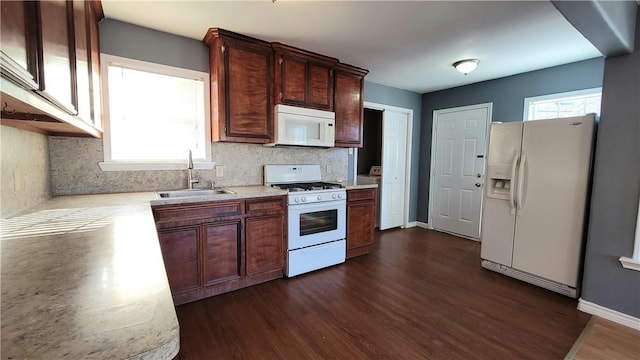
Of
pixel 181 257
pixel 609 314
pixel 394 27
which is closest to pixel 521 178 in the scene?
pixel 609 314

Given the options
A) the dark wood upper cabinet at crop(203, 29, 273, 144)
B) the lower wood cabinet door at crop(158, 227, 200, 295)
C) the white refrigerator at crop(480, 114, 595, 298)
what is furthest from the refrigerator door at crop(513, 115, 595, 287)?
the lower wood cabinet door at crop(158, 227, 200, 295)

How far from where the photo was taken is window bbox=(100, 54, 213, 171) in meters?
2.37

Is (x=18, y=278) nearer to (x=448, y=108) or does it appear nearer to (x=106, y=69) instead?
(x=106, y=69)

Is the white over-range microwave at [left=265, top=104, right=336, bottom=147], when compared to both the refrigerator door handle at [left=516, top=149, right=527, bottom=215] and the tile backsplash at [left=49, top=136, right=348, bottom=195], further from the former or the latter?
the refrigerator door handle at [left=516, top=149, right=527, bottom=215]

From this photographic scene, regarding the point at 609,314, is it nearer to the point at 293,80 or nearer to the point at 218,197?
the point at 218,197

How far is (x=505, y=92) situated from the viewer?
3.78 meters

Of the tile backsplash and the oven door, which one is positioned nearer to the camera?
the tile backsplash

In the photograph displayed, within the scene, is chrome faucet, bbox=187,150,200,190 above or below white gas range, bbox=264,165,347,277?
above

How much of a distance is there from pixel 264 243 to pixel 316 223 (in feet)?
2.00

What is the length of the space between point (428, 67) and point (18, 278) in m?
3.87

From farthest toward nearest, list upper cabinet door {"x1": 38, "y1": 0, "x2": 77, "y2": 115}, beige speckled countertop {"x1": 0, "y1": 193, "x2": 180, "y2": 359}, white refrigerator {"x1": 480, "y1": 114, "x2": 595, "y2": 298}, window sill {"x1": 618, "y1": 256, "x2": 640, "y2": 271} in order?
1. white refrigerator {"x1": 480, "y1": 114, "x2": 595, "y2": 298}
2. window sill {"x1": 618, "y1": 256, "x2": 640, "y2": 271}
3. upper cabinet door {"x1": 38, "y1": 0, "x2": 77, "y2": 115}
4. beige speckled countertop {"x1": 0, "y1": 193, "x2": 180, "y2": 359}

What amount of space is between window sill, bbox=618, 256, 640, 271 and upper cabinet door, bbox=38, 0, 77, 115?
352cm

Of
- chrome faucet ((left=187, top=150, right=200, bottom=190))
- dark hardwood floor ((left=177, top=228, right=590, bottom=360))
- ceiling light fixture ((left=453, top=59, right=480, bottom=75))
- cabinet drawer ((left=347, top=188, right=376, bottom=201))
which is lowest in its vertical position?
dark hardwood floor ((left=177, top=228, right=590, bottom=360))

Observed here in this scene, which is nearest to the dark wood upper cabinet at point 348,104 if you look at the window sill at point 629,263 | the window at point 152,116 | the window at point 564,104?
the window at point 152,116
